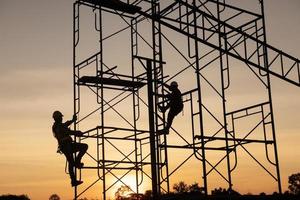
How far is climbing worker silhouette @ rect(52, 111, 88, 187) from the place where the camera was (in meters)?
13.8

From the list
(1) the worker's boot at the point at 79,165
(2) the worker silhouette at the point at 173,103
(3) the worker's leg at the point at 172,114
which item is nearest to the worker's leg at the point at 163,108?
(2) the worker silhouette at the point at 173,103

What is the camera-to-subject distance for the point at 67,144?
13.8 metres

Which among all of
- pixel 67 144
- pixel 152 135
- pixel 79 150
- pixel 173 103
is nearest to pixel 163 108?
pixel 173 103

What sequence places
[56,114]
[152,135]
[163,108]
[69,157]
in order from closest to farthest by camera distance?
[152,135] → [56,114] → [69,157] → [163,108]

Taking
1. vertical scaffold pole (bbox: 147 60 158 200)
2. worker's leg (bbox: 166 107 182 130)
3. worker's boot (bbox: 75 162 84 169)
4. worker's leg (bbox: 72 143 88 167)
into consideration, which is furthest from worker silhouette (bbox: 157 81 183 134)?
worker's boot (bbox: 75 162 84 169)

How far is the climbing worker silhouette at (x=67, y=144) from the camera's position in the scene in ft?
45.1

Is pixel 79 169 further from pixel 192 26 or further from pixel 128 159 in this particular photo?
pixel 192 26

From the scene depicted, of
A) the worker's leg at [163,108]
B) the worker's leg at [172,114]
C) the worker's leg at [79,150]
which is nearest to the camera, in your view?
the worker's leg at [79,150]

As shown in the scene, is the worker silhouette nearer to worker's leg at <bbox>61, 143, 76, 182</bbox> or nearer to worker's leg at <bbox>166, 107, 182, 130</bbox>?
worker's leg at <bbox>166, 107, 182, 130</bbox>

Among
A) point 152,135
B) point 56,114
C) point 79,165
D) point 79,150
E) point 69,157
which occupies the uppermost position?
point 56,114

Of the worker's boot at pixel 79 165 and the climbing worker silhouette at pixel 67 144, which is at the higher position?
the climbing worker silhouette at pixel 67 144

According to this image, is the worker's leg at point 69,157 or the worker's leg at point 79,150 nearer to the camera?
the worker's leg at point 69,157

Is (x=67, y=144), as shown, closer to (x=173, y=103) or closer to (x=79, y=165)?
(x=79, y=165)

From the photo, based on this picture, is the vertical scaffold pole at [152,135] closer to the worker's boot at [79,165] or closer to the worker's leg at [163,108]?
the worker's leg at [163,108]
